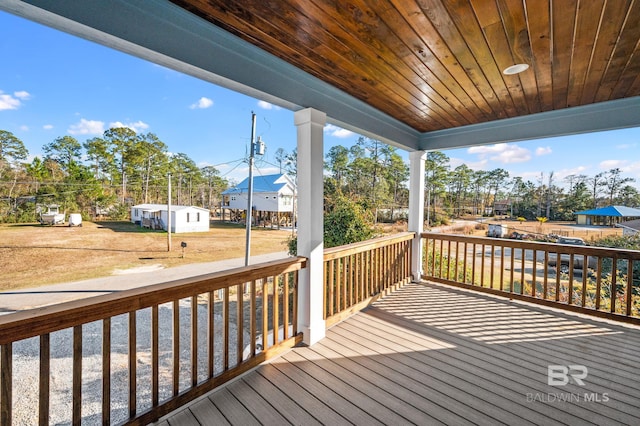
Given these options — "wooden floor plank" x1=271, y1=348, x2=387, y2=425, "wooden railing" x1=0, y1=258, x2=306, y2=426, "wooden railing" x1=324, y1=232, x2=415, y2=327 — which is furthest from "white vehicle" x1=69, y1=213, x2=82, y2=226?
"wooden railing" x1=324, y1=232, x2=415, y2=327

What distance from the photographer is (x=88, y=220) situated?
249 cm

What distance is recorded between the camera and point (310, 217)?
8.06 ft

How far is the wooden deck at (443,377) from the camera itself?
168cm

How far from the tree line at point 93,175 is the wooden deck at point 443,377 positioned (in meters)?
1.90

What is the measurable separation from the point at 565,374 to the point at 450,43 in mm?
2653

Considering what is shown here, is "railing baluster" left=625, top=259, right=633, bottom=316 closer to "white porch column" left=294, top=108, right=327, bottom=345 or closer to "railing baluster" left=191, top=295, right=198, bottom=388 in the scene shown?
"white porch column" left=294, top=108, right=327, bottom=345

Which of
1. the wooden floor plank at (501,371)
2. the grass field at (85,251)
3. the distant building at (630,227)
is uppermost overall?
the distant building at (630,227)

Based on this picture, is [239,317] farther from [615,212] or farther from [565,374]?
[615,212]

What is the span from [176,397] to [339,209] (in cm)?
409

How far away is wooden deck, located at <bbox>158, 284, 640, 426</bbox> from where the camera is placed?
66.2 inches

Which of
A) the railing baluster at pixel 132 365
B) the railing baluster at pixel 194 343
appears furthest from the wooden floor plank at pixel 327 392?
the railing baluster at pixel 132 365

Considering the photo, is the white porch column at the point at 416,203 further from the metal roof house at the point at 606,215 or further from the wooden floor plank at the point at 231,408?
the wooden floor plank at the point at 231,408

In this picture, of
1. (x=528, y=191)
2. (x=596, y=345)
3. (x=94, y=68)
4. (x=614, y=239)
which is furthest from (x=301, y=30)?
(x=528, y=191)

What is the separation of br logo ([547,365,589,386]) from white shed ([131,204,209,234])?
4.02 meters
